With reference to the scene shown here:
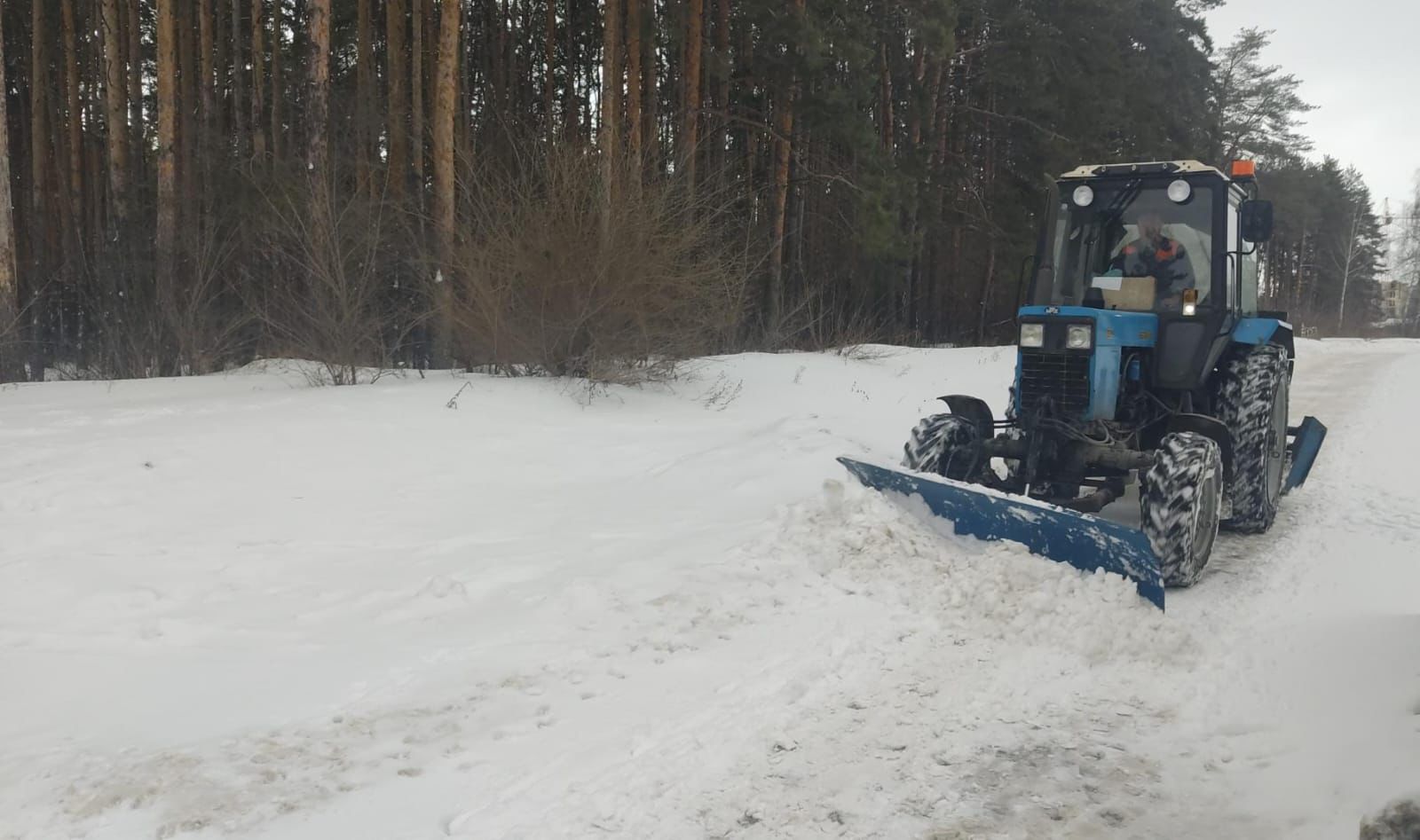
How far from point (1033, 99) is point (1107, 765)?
2369cm

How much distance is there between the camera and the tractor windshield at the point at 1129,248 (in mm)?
6484

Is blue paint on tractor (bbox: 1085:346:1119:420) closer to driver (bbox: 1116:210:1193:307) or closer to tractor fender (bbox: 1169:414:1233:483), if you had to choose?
tractor fender (bbox: 1169:414:1233:483)

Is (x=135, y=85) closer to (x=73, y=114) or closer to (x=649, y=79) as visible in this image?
(x=73, y=114)

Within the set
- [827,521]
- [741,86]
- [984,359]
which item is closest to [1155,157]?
[984,359]

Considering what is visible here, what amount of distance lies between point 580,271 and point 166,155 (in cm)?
834

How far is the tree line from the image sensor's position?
10.6 m

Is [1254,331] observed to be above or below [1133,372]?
above

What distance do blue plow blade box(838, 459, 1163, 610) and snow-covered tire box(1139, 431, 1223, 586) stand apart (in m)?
0.27

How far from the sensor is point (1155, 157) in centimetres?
2520

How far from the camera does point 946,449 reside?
6.56 m

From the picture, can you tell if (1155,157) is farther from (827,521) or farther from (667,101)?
(827,521)

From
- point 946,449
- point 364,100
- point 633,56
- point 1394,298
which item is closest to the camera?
point 946,449

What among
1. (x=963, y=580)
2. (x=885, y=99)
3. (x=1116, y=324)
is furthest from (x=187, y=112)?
(x=963, y=580)

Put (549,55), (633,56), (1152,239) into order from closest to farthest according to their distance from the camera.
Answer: (1152,239)
(633,56)
(549,55)
